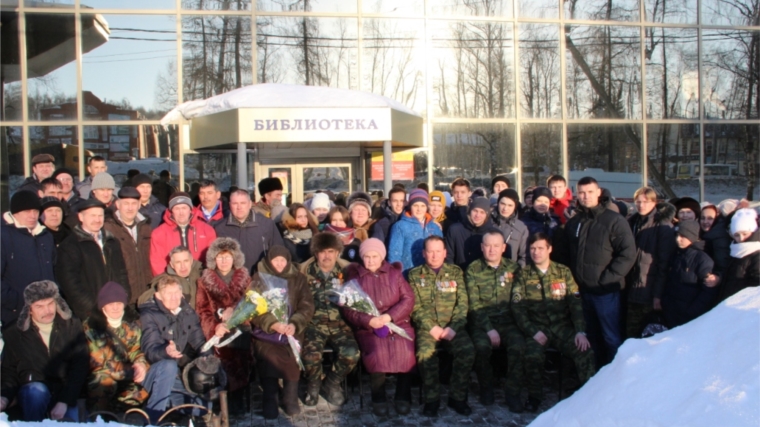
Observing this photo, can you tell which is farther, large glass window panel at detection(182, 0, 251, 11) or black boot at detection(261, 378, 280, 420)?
large glass window panel at detection(182, 0, 251, 11)

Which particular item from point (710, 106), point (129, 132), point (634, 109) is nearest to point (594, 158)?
point (634, 109)

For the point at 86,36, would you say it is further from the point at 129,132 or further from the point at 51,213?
the point at 51,213

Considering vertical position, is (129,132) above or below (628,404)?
above

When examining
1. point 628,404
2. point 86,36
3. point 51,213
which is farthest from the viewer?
point 86,36

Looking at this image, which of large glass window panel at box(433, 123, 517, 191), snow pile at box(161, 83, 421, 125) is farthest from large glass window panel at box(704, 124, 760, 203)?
snow pile at box(161, 83, 421, 125)

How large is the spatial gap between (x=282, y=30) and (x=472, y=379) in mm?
7520

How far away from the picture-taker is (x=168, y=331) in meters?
5.00

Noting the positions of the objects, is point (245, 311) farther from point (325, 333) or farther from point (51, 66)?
point (51, 66)

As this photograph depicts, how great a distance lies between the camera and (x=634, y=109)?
40.5 ft

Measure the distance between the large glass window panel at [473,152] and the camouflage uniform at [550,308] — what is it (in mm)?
6044

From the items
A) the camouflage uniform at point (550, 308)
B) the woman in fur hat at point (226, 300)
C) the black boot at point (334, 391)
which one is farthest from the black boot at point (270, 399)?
the camouflage uniform at point (550, 308)

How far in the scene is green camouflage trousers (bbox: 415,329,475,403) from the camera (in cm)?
527

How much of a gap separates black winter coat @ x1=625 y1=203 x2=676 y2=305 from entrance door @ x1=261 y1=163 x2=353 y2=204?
6.14m

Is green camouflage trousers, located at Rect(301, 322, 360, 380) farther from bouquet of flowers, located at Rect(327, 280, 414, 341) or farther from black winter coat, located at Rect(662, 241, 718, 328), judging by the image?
black winter coat, located at Rect(662, 241, 718, 328)
